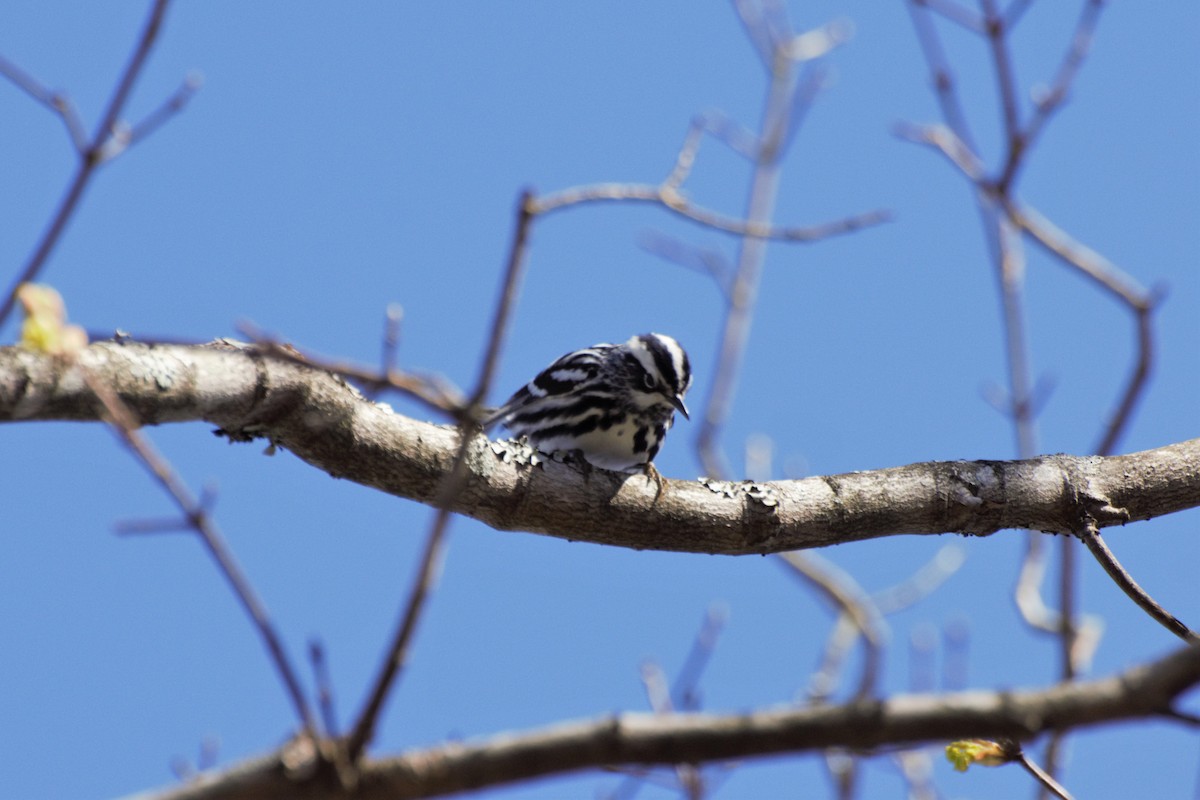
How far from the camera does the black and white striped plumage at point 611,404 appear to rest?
250 inches

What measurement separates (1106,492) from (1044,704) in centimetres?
307

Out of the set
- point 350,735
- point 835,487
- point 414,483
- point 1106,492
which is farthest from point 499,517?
point 350,735

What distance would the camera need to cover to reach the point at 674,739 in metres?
1.91

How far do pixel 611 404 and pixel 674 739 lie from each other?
15.2ft

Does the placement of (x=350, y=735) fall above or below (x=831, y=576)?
below

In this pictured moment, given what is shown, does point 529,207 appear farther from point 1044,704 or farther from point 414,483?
point 414,483

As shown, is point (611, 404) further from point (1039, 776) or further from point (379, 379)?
point (379, 379)

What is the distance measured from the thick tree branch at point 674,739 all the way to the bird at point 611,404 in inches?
162

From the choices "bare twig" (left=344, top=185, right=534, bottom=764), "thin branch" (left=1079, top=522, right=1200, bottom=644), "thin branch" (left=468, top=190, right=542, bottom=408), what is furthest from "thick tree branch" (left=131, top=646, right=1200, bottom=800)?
"thin branch" (left=1079, top=522, right=1200, bottom=644)

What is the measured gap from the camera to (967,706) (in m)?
1.82

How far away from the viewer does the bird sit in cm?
636

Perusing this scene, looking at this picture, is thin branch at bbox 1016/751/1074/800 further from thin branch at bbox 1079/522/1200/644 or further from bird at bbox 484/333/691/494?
bird at bbox 484/333/691/494

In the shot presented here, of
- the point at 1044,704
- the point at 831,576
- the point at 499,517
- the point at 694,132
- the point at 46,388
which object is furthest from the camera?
the point at 831,576

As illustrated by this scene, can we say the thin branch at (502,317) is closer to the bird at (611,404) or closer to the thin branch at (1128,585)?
the thin branch at (1128,585)
